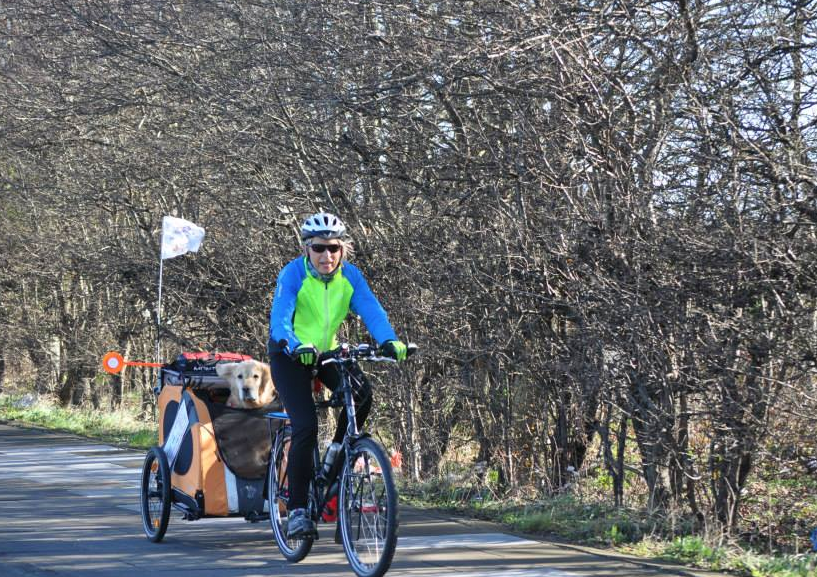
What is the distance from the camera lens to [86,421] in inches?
794

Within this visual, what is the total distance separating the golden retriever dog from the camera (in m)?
8.43

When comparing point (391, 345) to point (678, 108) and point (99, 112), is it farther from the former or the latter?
point (99, 112)

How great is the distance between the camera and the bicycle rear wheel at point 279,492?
302 inches

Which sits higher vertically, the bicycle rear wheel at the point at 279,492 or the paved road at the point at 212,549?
the bicycle rear wheel at the point at 279,492

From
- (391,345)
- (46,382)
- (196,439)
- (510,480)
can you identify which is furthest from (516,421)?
(46,382)

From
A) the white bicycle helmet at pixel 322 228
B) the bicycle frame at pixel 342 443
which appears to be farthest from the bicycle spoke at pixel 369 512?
the white bicycle helmet at pixel 322 228

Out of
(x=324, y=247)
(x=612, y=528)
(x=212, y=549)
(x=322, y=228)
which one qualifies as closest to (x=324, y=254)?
(x=324, y=247)

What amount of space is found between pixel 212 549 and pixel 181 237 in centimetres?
738

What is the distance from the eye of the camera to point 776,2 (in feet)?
30.8

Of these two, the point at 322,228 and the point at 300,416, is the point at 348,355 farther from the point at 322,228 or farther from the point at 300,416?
the point at 322,228

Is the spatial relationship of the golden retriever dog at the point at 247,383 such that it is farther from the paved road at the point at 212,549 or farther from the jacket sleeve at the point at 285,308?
the jacket sleeve at the point at 285,308

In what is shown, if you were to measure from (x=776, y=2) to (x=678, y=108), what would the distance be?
119cm

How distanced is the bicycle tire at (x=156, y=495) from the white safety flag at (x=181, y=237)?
6116 mm

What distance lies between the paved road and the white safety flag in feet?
13.9
